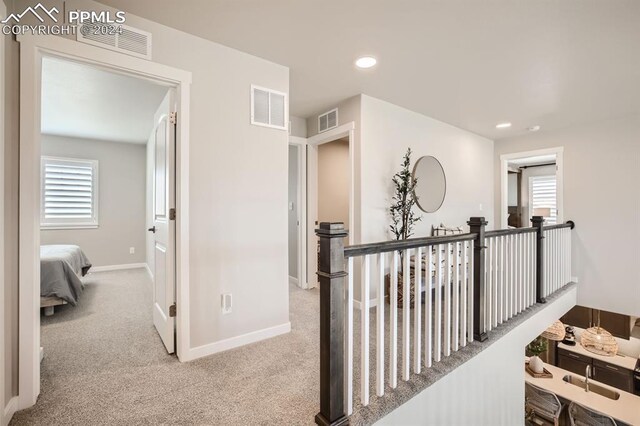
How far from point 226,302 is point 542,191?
7.70m

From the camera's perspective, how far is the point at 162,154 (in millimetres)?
2523

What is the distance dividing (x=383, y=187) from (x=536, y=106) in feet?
7.30

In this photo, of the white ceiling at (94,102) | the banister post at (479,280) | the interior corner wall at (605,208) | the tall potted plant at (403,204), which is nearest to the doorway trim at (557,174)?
the interior corner wall at (605,208)

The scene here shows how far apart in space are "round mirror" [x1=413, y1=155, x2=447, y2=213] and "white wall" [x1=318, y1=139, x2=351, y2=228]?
114 cm

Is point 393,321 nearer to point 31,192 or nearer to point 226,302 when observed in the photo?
point 226,302

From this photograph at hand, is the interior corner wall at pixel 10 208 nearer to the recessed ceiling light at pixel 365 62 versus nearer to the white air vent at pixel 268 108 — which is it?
the white air vent at pixel 268 108

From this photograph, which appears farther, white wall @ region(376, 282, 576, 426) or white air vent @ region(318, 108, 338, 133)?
white air vent @ region(318, 108, 338, 133)

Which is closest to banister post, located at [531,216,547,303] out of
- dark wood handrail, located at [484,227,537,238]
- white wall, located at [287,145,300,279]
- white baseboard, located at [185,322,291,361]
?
dark wood handrail, located at [484,227,537,238]

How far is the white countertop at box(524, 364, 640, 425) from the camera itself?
13.3 feet

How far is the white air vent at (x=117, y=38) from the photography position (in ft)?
5.85

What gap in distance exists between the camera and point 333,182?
4.70m

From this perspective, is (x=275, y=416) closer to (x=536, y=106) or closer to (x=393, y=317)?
(x=393, y=317)

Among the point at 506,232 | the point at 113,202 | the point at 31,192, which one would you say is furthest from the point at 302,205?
the point at 113,202

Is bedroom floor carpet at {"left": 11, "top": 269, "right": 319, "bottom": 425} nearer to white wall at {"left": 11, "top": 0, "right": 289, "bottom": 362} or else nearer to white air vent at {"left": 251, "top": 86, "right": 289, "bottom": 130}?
white wall at {"left": 11, "top": 0, "right": 289, "bottom": 362}
